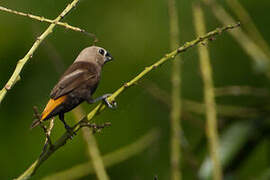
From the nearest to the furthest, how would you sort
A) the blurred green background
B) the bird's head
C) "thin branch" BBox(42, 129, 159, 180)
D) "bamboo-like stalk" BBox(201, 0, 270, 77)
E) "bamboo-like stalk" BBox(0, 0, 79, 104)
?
"bamboo-like stalk" BBox(0, 0, 79, 104), the bird's head, "bamboo-like stalk" BBox(201, 0, 270, 77), "thin branch" BBox(42, 129, 159, 180), the blurred green background

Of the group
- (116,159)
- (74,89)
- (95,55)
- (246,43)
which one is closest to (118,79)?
(116,159)

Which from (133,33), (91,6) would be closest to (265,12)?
(133,33)

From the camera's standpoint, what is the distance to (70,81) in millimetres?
1179

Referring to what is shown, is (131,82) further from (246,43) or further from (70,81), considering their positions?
(246,43)

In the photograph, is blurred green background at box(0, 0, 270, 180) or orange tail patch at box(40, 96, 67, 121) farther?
blurred green background at box(0, 0, 270, 180)

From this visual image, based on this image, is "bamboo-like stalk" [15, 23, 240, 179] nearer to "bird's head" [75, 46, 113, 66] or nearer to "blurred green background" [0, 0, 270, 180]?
"bird's head" [75, 46, 113, 66]

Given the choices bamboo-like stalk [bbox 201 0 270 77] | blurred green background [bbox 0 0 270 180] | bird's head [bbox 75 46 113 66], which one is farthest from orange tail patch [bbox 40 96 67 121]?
blurred green background [bbox 0 0 270 180]

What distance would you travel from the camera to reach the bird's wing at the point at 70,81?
1149 mm

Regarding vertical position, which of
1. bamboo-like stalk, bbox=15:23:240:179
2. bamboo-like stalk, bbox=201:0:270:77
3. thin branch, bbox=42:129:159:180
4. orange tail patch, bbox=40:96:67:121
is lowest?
bamboo-like stalk, bbox=15:23:240:179

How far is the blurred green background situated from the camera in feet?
11.4

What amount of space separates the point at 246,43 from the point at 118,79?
1.59 meters

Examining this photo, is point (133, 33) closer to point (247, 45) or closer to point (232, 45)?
point (232, 45)

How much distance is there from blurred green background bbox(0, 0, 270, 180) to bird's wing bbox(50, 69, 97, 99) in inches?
71.5

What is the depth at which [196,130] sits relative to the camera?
3752 mm
